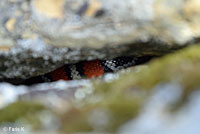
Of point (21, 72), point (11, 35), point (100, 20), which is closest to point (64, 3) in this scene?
point (100, 20)

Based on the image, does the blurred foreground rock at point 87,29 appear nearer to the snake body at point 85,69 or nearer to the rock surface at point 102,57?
the rock surface at point 102,57

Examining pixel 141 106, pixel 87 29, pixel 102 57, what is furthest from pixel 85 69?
pixel 141 106

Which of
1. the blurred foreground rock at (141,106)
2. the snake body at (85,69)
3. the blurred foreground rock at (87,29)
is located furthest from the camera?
the snake body at (85,69)

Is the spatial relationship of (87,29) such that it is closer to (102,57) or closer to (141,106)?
(102,57)

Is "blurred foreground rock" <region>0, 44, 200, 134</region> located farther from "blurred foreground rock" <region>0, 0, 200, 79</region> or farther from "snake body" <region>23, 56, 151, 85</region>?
"snake body" <region>23, 56, 151, 85</region>

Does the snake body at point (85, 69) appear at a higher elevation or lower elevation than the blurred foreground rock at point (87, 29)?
higher

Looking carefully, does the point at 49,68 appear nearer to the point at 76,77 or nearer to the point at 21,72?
the point at 21,72

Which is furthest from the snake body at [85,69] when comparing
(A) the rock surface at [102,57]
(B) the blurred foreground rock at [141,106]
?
(B) the blurred foreground rock at [141,106]
